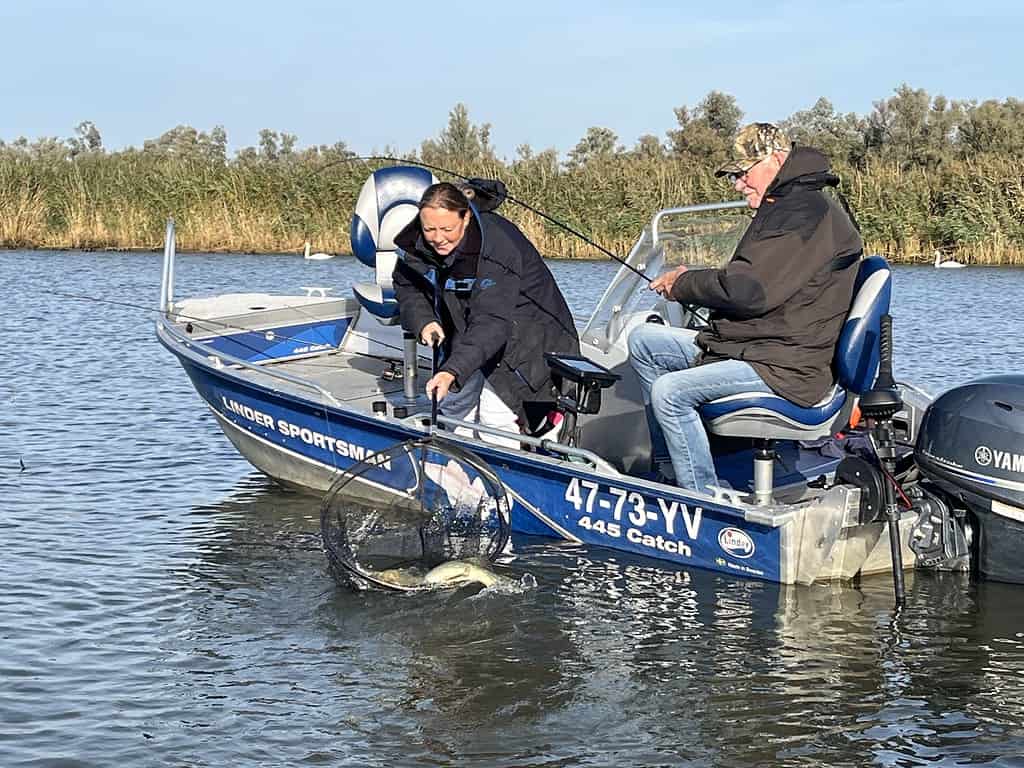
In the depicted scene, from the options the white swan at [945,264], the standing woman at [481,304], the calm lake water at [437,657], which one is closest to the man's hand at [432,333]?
the standing woman at [481,304]

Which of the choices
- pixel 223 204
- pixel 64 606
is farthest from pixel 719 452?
pixel 223 204

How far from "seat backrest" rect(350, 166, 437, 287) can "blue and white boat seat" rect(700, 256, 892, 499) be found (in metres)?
3.03

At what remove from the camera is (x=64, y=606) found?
Answer: 6625 millimetres

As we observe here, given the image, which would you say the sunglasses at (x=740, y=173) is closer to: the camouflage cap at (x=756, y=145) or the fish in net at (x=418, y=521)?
the camouflage cap at (x=756, y=145)

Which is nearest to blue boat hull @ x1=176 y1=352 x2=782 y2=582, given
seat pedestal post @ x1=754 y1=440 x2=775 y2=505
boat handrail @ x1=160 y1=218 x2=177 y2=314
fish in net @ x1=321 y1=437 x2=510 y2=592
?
seat pedestal post @ x1=754 y1=440 x2=775 y2=505

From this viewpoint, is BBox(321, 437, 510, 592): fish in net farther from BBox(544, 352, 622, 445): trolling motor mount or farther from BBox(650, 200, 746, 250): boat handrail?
BBox(650, 200, 746, 250): boat handrail

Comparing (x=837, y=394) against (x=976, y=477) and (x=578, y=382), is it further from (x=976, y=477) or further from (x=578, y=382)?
(x=578, y=382)

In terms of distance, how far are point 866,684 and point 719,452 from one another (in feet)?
6.73

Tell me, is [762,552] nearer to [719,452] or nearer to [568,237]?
[719,452]

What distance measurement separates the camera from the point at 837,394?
21.6ft

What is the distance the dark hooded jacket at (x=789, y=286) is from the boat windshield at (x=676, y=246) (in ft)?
4.84

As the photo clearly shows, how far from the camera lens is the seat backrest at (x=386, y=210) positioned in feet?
29.7

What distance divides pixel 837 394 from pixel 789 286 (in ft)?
2.12

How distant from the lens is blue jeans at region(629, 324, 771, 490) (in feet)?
21.1
